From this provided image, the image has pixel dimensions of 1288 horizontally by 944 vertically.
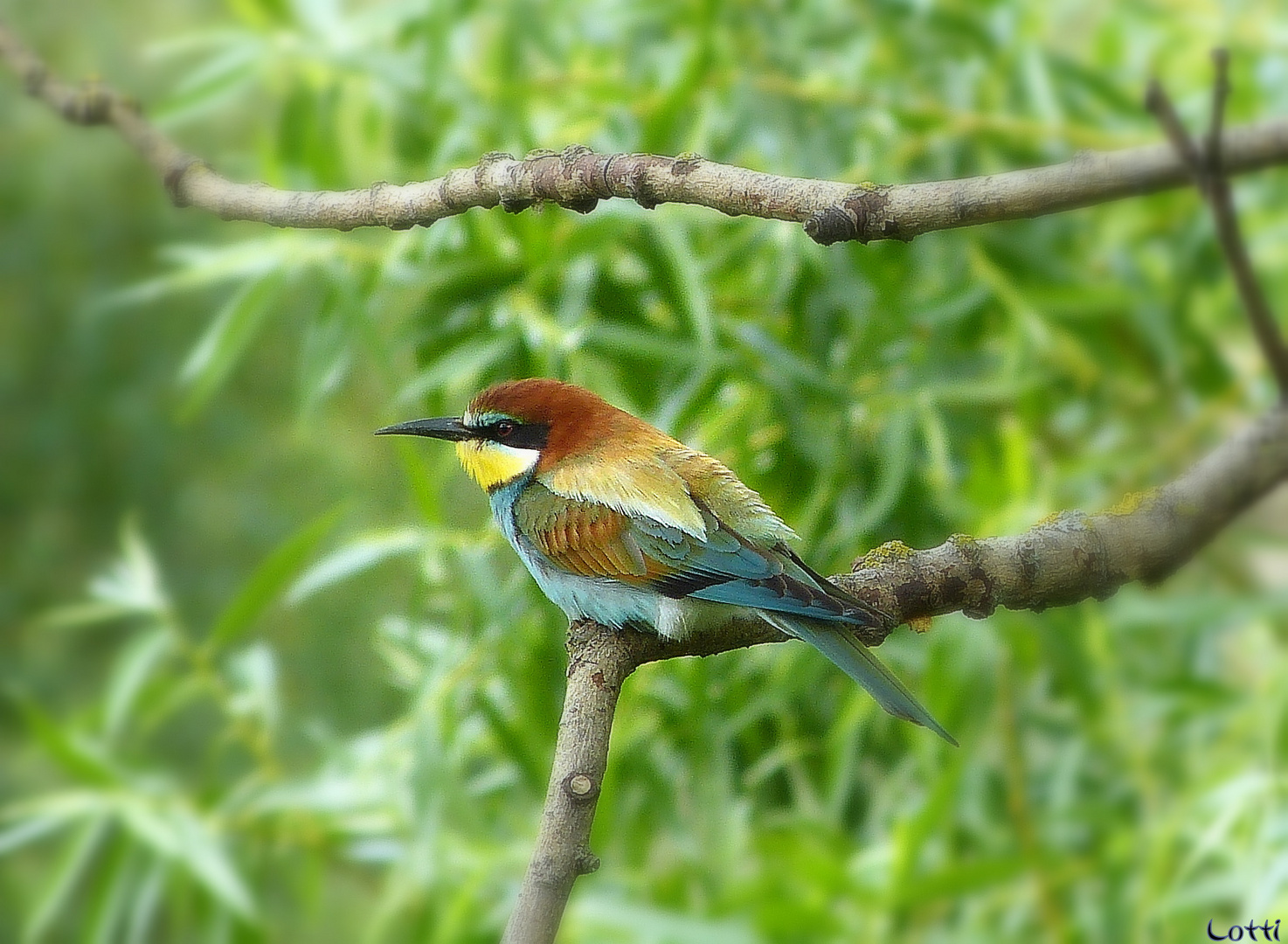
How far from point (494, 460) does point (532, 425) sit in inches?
1.3

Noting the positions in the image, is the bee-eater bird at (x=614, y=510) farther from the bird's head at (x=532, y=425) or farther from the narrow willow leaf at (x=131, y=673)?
the narrow willow leaf at (x=131, y=673)

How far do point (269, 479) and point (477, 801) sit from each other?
102cm

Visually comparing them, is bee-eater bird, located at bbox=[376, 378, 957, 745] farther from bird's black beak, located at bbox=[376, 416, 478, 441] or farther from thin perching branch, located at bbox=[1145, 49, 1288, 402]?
thin perching branch, located at bbox=[1145, 49, 1288, 402]

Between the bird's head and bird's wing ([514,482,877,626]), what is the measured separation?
3cm

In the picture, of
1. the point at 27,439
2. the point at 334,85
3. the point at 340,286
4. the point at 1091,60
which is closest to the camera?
the point at 340,286

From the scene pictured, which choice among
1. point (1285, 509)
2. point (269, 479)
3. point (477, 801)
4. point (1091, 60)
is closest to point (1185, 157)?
point (477, 801)

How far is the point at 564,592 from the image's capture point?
2.35 feet

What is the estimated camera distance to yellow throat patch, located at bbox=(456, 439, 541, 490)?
2.37ft

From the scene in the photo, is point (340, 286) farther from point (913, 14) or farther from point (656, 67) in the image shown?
point (913, 14)

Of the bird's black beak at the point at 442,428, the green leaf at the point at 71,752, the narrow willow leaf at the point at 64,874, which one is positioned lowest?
the narrow willow leaf at the point at 64,874

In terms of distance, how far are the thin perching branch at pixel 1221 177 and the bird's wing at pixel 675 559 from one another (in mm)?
218

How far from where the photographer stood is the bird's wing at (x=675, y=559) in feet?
1.96

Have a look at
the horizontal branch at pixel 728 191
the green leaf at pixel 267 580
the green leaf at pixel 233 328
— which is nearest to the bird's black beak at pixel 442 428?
the horizontal branch at pixel 728 191

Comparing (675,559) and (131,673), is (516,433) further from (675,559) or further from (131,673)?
(131,673)
